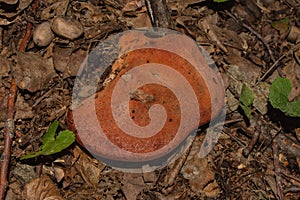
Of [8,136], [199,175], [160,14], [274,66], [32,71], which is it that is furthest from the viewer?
[274,66]

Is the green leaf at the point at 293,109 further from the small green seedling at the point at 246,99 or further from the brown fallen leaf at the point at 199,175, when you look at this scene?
the brown fallen leaf at the point at 199,175

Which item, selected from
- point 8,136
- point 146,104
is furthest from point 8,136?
point 146,104

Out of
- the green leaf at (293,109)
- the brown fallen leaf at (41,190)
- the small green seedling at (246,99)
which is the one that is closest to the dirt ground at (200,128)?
the brown fallen leaf at (41,190)

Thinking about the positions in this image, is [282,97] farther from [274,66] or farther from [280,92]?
[274,66]

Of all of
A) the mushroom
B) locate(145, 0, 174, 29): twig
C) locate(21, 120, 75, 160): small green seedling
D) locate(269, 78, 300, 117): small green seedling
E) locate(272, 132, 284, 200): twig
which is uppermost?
locate(145, 0, 174, 29): twig

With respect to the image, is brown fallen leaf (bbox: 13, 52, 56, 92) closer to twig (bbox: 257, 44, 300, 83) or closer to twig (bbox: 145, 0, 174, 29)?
twig (bbox: 145, 0, 174, 29)

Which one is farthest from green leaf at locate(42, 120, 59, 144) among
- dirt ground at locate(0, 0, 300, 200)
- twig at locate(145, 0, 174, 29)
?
twig at locate(145, 0, 174, 29)

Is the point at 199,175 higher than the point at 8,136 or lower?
lower

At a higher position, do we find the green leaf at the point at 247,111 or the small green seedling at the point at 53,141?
the small green seedling at the point at 53,141
